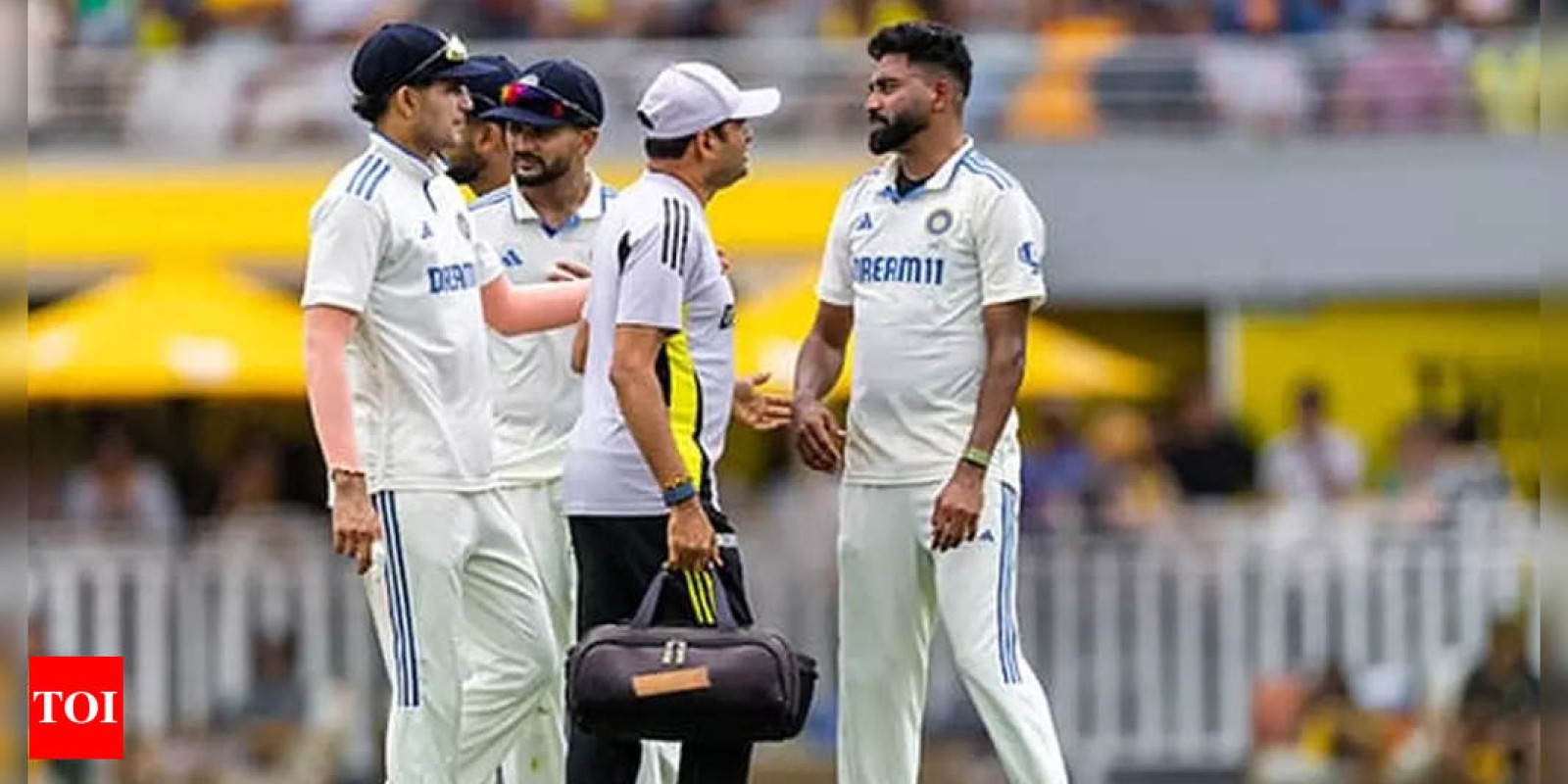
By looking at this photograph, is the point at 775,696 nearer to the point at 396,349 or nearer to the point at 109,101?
the point at 396,349

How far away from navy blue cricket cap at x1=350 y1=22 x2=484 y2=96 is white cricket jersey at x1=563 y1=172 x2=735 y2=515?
1.95 feet

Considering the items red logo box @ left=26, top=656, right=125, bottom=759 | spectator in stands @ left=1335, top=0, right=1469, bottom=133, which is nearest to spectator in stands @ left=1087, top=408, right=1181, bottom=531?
spectator in stands @ left=1335, top=0, right=1469, bottom=133

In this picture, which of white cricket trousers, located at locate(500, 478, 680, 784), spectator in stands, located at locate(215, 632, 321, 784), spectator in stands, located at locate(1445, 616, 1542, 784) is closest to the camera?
white cricket trousers, located at locate(500, 478, 680, 784)

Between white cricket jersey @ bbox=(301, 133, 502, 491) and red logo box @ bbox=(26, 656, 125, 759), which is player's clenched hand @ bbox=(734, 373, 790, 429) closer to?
white cricket jersey @ bbox=(301, 133, 502, 491)

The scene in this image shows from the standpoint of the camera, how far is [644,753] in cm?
1106

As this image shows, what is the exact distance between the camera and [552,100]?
444 inches

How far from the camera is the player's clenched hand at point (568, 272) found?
1129cm

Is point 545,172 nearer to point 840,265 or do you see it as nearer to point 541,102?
point 541,102

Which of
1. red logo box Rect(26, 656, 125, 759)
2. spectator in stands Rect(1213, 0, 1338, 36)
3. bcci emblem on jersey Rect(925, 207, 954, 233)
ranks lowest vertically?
red logo box Rect(26, 656, 125, 759)

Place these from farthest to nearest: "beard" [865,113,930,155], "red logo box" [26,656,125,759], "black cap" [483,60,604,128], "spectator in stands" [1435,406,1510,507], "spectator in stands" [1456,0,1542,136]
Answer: "spectator in stands" [1456,0,1542,136], "spectator in stands" [1435,406,1510,507], "black cap" [483,60,604,128], "beard" [865,113,930,155], "red logo box" [26,656,125,759]

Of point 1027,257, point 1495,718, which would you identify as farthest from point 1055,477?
point 1027,257

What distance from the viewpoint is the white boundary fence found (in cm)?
2041

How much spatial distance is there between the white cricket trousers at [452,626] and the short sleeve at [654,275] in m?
0.83

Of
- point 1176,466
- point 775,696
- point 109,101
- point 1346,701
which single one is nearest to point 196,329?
point 109,101
